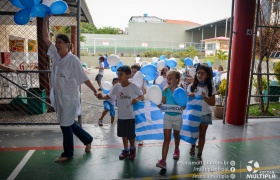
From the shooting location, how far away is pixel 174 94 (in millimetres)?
3291

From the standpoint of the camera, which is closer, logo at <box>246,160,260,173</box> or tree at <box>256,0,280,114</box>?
logo at <box>246,160,260,173</box>

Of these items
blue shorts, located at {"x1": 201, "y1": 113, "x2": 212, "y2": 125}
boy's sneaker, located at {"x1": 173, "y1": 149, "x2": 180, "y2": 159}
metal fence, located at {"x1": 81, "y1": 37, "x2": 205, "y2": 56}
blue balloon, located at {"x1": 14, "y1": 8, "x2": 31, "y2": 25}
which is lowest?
boy's sneaker, located at {"x1": 173, "y1": 149, "x2": 180, "y2": 159}

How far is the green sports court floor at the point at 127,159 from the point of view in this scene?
3.34m

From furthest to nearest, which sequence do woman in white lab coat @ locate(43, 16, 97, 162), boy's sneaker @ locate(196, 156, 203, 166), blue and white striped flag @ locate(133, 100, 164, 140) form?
1. blue and white striped flag @ locate(133, 100, 164, 140)
2. boy's sneaker @ locate(196, 156, 203, 166)
3. woman in white lab coat @ locate(43, 16, 97, 162)

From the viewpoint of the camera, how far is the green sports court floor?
3.34 metres

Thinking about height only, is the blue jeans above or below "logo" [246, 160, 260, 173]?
above

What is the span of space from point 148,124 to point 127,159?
0.65m

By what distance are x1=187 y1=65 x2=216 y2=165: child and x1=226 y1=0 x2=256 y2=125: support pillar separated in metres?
2.33

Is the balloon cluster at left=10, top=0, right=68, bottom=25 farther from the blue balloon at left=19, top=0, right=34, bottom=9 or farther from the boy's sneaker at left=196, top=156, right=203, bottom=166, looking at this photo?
the boy's sneaker at left=196, top=156, right=203, bottom=166

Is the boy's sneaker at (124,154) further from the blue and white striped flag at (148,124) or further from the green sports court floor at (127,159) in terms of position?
the blue and white striped flag at (148,124)

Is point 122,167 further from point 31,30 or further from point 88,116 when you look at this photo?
point 31,30

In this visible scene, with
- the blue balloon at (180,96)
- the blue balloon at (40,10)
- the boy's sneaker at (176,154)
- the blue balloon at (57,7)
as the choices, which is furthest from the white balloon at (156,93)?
the blue balloon at (40,10)

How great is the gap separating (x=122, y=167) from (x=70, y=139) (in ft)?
2.93

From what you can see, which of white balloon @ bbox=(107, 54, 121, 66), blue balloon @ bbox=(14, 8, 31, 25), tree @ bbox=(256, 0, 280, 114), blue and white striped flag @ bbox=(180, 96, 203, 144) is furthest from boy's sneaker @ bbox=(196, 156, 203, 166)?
tree @ bbox=(256, 0, 280, 114)
